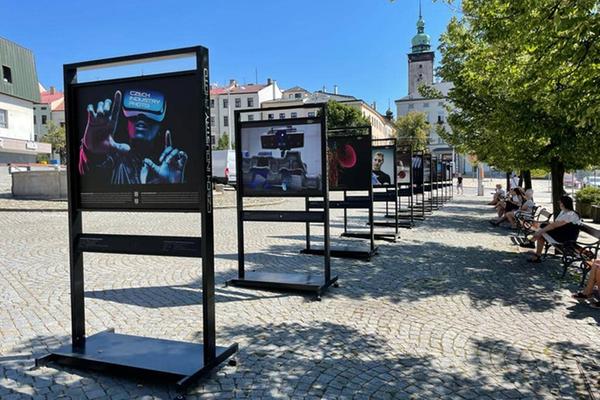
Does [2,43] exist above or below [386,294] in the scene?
above

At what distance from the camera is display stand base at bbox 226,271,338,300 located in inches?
254

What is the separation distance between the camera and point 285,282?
6.68 metres

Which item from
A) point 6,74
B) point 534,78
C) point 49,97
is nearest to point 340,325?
point 534,78

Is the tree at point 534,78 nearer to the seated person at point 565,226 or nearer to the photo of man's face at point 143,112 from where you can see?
the seated person at point 565,226

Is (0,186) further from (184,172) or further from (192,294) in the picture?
(184,172)

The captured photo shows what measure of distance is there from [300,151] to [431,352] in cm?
343

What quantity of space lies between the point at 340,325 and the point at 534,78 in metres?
3.98

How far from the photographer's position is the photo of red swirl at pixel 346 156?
9.51 metres

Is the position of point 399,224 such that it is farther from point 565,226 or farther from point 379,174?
point 565,226

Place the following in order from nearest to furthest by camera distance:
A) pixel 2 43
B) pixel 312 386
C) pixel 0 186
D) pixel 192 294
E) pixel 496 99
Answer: pixel 312 386 → pixel 192 294 → pixel 496 99 → pixel 0 186 → pixel 2 43

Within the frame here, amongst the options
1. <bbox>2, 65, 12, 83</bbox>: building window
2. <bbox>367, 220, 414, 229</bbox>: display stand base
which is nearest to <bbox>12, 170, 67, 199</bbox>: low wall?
<bbox>367, 220, 414, 229</bbox>: display stand base

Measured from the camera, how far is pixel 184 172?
382cm

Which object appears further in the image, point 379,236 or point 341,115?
point 341,115

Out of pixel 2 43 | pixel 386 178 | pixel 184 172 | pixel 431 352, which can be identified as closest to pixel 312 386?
pixel 431 352
